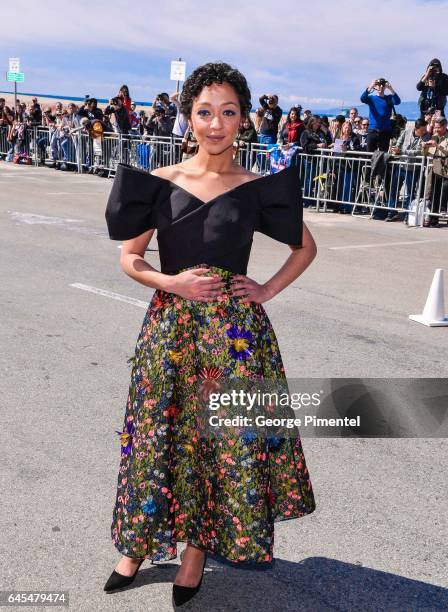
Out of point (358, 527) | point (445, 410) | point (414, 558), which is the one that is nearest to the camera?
point (414, 558)

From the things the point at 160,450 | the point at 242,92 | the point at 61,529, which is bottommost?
the point at 61,529

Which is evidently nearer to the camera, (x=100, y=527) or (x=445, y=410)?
(x=100, y=527)

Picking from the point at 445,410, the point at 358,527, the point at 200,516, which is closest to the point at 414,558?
the point at 358,527

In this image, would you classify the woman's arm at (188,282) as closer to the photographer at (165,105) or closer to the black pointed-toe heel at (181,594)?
the black pointed-toe heel at (181,594)

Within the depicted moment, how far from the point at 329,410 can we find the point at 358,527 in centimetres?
136

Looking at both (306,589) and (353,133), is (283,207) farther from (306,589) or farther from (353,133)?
(353,133)

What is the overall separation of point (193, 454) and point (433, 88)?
13.4m

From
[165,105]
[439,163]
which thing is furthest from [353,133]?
[165,105]

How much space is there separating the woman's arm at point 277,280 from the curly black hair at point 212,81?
1.87ft

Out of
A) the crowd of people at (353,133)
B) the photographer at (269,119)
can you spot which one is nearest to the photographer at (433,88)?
the crowd of people at (353,133)

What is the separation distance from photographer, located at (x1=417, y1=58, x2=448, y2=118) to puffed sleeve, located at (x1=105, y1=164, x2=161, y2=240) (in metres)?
12.6

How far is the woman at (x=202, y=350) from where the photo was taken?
2678mm

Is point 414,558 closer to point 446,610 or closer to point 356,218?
point 446,610

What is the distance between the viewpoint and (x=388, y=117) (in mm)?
14047
